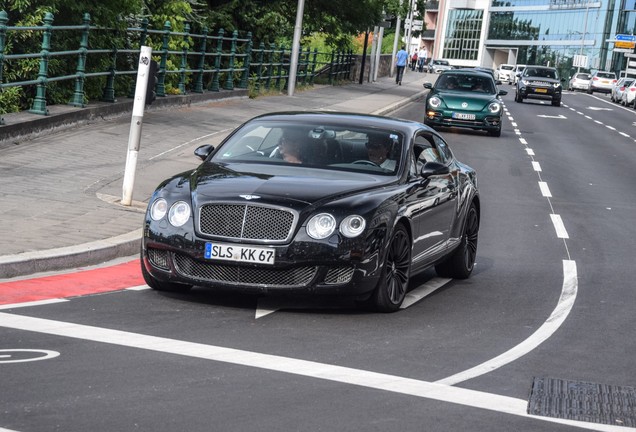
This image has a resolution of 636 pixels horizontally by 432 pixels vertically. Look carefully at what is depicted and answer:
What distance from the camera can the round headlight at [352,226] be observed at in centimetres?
816

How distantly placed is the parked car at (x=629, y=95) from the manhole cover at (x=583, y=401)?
196 feet

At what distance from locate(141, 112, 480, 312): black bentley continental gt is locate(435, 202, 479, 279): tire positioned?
80cm

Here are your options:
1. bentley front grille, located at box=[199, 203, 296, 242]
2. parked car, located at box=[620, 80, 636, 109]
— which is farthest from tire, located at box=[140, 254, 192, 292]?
A: parked car, located at box=[620, 80, 636, 109]

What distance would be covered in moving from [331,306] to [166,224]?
1347mm

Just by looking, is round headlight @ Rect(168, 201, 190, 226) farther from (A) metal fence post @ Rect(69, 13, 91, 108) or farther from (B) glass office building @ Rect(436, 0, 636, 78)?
(B) glass office building @ Rect(436, 0, 636, 78)

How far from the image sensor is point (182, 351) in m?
6.77

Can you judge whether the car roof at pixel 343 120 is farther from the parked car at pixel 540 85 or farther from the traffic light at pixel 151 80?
the parked car at pixel 540 85

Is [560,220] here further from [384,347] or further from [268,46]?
[268,46]

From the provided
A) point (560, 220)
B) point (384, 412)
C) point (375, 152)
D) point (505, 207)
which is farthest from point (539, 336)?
point (505, 207)

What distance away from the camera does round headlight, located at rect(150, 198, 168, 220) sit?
8.45 meters

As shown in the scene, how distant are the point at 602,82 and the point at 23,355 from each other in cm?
8714

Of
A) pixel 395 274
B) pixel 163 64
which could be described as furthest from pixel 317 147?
pixel 163 64

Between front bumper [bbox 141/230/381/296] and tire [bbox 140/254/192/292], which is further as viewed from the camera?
tire [bbox 140/254/192/292]

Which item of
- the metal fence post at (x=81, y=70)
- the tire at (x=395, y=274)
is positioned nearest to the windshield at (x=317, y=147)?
the tire at (x=395, y=274)
